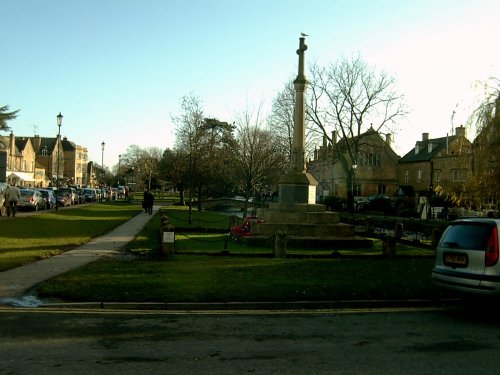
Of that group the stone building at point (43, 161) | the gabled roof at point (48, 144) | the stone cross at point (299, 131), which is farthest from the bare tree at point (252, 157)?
the gabled roof at point (48, 144)

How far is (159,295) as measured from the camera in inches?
373

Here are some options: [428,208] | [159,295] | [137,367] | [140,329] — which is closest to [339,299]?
[159,295]

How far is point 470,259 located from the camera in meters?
8.74

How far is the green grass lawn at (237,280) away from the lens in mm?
9586

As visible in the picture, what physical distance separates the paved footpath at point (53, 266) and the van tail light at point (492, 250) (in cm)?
790

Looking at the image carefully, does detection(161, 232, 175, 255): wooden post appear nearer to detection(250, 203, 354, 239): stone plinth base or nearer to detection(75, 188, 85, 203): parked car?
detection(250, 203, 354, 239): stone plinth base

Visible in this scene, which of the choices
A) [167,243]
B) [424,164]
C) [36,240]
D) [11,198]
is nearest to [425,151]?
[424,164]

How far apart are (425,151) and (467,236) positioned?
64.6 meters

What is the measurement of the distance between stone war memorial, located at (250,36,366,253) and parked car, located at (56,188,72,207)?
32.2 m

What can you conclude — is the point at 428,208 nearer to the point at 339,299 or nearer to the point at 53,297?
the point at 339,299

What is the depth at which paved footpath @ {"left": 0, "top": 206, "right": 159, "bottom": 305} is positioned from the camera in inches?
398

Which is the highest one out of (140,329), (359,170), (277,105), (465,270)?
(277,105)

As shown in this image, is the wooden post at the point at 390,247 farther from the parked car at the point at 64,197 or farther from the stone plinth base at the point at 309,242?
the parked car at the point at 64,197

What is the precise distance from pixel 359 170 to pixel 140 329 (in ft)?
221
